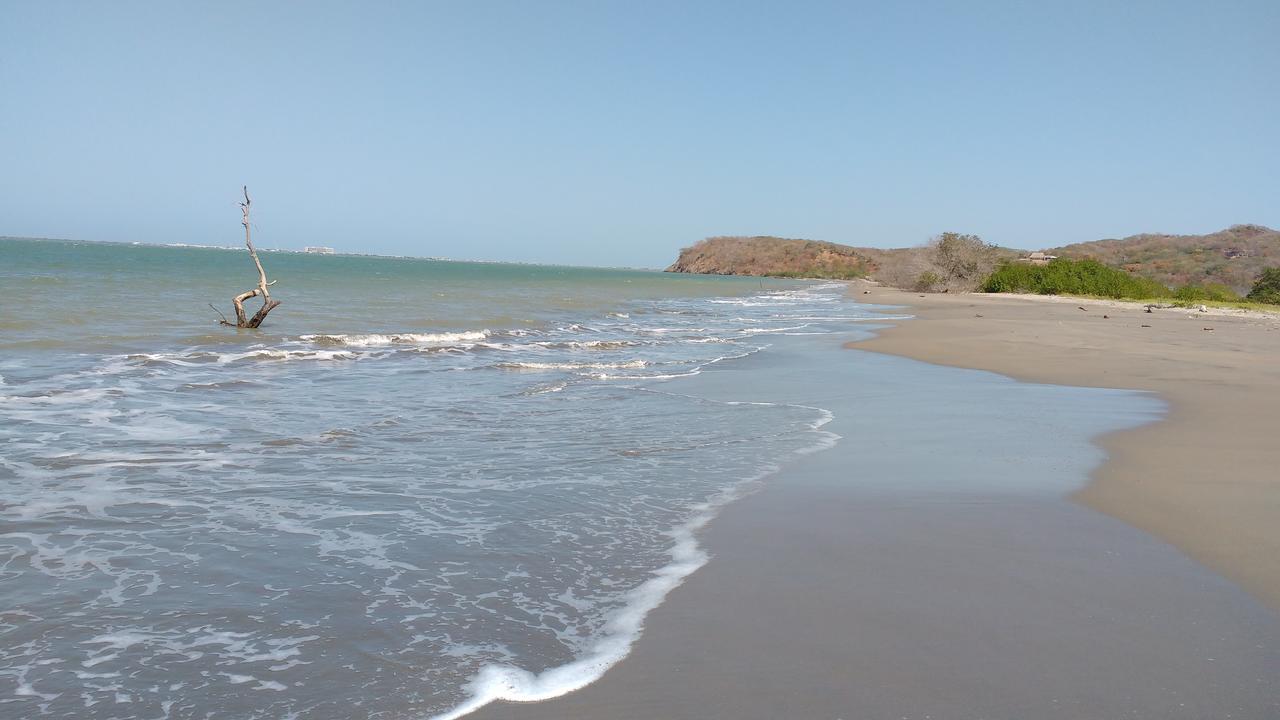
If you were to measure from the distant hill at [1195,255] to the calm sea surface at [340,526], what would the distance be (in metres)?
55.3

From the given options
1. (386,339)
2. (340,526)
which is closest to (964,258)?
(386,339)

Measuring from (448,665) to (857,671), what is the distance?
1512 millimetres

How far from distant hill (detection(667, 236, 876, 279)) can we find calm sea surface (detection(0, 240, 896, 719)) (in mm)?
127552

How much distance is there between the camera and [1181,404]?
29.4 feet

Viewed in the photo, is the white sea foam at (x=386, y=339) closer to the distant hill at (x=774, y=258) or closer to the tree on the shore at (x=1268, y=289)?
the tree on the shore at (x=1268, y=289)

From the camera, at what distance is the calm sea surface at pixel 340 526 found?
3.04 meters

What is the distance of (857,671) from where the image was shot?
2.96 meters

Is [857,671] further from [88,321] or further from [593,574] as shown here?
[88,321]

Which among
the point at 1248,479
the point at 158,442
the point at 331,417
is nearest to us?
the point at 1248,479

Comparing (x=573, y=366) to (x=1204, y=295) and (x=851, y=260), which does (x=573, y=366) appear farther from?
(x=851, y=260)

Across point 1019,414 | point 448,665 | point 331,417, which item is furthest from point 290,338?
point 448,665

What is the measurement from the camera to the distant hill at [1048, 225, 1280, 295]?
57.7 m

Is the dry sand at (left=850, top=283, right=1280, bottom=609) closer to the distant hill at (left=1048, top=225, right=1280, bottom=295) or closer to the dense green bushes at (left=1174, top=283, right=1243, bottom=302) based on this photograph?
the dense green bushes at (left=1174, top=283, right=1243, bottom=302)

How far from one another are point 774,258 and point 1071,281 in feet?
382
